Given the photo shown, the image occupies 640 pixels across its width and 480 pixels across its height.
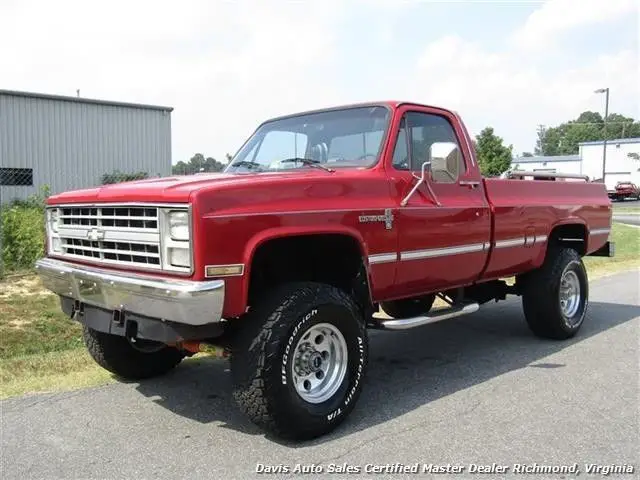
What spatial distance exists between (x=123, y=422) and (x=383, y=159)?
2543mm

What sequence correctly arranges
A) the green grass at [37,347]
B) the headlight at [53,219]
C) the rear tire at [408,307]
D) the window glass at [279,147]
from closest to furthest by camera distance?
the headlight at [53,219], the green grass at [37,347], the window glass at [279,147], the rear tire at [408,307]

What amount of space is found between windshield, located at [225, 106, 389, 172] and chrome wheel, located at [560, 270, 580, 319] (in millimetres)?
2885

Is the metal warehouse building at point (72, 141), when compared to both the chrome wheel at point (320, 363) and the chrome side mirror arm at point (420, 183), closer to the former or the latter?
the chrome side mirror arm at point (420, 183)

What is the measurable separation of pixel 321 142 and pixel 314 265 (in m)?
1.10

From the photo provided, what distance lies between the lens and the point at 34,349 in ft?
20.0

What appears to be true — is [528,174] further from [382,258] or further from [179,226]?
[179,226]

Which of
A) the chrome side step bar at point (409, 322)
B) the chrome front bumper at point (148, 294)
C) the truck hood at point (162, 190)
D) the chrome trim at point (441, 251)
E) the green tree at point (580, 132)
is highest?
the green tree at point (580, 132)

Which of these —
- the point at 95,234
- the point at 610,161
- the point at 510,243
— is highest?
the point at 610,161

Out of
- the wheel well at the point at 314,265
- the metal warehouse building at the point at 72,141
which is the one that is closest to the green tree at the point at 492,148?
the metal warehouse building at the point at 72,141

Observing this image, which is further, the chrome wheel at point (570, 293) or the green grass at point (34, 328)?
the chrome wheel at point (570, 293)

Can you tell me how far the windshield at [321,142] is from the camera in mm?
4852

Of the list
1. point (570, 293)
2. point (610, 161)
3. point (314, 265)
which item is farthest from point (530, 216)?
point (610, 161)

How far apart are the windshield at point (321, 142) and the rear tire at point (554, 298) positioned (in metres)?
2.57

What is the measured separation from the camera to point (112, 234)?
3.97 meters
